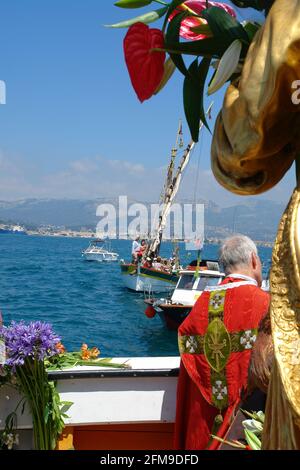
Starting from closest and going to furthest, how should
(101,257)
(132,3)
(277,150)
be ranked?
(277,150) < (132,3) < (101,257)

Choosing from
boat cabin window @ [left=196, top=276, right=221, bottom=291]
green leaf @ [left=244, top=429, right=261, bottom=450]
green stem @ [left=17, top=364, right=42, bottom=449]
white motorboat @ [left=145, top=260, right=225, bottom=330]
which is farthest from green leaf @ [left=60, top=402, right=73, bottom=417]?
boat cabin window @ [left=196, top=276, right=221, bottom=291]

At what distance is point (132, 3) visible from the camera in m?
1.30

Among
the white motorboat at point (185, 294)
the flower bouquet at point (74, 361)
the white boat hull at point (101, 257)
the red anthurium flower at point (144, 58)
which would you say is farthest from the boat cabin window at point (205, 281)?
the white boat hull at point (101, 257)

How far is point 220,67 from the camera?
1.11m

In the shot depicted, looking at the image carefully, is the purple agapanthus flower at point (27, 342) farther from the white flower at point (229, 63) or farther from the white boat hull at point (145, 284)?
the white boat hull at point (145, 284)

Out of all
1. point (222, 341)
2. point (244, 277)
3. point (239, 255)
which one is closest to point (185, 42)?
point (239, 255)

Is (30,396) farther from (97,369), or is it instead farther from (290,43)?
(290,43)

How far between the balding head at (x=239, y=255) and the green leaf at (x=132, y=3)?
66.0 inches

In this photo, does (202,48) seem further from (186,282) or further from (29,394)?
(186,282)

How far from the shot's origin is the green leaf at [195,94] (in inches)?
50.3

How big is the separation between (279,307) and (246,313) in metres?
1.99

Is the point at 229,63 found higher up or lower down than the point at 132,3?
lower down

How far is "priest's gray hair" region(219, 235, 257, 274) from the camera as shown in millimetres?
2838

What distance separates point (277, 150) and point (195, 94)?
1.08 feet
